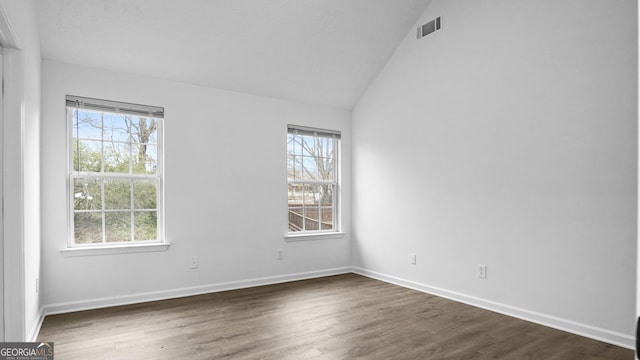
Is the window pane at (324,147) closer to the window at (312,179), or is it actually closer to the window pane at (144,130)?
the window at (312,179)

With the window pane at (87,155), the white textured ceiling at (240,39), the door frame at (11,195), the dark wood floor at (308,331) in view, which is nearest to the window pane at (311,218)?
the dark wood floor at (308,331)

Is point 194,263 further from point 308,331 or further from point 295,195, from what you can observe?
point 308,331

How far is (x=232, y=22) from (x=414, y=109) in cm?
219

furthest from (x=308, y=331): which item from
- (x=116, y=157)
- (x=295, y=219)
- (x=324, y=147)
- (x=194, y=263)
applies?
(x=324, y=147)

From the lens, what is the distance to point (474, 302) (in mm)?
3701

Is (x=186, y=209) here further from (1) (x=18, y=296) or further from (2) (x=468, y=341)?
(2) (x=468, y=341)

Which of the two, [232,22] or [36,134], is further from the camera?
[232,22]

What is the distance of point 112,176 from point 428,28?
368 cm

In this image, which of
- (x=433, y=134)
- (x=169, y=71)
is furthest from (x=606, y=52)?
(x=169, y=71)

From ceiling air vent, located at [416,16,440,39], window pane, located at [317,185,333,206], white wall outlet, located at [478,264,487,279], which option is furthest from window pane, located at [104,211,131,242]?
ceiling air vent, located at [416,16,440,39]

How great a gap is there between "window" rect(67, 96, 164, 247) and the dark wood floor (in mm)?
772

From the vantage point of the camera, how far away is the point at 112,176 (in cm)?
378

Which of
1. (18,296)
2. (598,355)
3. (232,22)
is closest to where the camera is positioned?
(18,296)

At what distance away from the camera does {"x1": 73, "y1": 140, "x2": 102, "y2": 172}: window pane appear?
365cm
